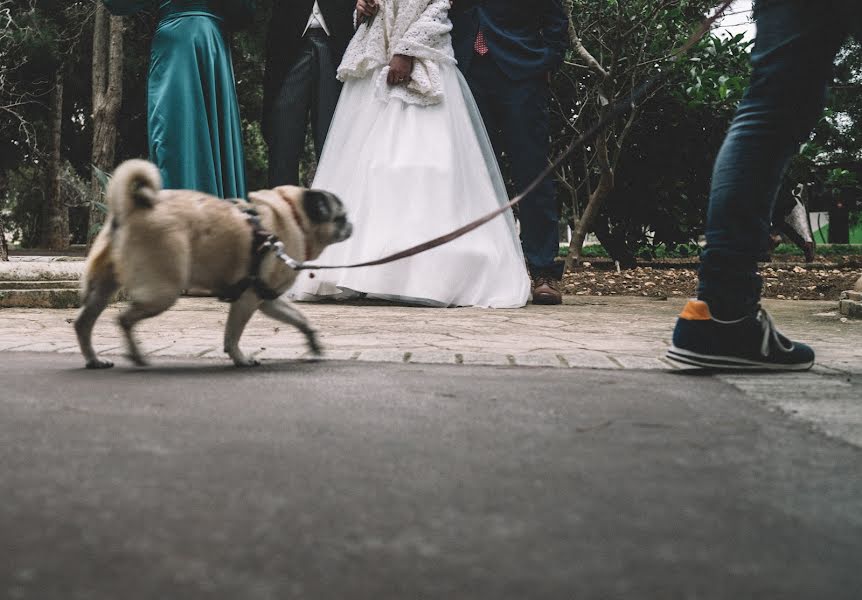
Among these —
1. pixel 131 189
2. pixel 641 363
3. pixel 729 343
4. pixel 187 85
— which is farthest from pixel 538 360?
pixel 187 85

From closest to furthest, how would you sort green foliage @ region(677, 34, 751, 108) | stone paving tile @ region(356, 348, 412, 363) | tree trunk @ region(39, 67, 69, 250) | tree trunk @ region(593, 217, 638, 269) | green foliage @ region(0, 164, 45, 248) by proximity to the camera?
stone paving tile @ region(356, 348, 412, 363) < green foliage @ region(677, 34, 751, 108) < tree trunk @ region(593, 217, 638, 269) < tree trunk @ region(39, 67, 69, 250) < green foliage @ region(0, 164, 45, 248)

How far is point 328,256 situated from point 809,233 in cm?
850

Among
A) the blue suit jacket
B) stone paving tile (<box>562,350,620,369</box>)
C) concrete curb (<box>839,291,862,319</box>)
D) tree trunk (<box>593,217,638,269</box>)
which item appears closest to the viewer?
stone paving tile (<box>562,350,620,369</box>)

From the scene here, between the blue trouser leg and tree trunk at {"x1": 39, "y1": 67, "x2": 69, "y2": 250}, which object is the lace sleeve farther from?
tree trunk at {"x1": 39, "y1": 67, "x2": 69, "y2": 250}

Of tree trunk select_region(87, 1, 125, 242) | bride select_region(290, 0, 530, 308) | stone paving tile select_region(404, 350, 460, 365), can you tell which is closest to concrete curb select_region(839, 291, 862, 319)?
bride select_region(290, 0, 530, 308)

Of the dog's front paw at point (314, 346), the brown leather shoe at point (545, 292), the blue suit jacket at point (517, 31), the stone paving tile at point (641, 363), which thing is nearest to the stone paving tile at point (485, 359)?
the stone paving tile at point (641, 363)

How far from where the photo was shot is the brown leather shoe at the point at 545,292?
6.10 m

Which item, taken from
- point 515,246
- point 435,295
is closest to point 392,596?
point 435,295

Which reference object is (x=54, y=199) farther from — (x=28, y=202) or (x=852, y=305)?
(x=852, y=305)

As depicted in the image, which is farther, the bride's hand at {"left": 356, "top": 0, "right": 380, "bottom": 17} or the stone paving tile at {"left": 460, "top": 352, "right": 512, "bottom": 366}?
the bride's hand at {"left": 356, "top": 0, "right": 380, "bottom": 17}

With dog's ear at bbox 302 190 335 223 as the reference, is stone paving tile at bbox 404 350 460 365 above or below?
below

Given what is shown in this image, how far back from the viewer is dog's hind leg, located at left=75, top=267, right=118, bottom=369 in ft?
10.3

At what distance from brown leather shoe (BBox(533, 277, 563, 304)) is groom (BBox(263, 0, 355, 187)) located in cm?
177

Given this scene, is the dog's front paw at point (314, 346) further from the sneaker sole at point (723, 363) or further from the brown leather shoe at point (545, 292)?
the brown leather shoe at point (545, 292)
